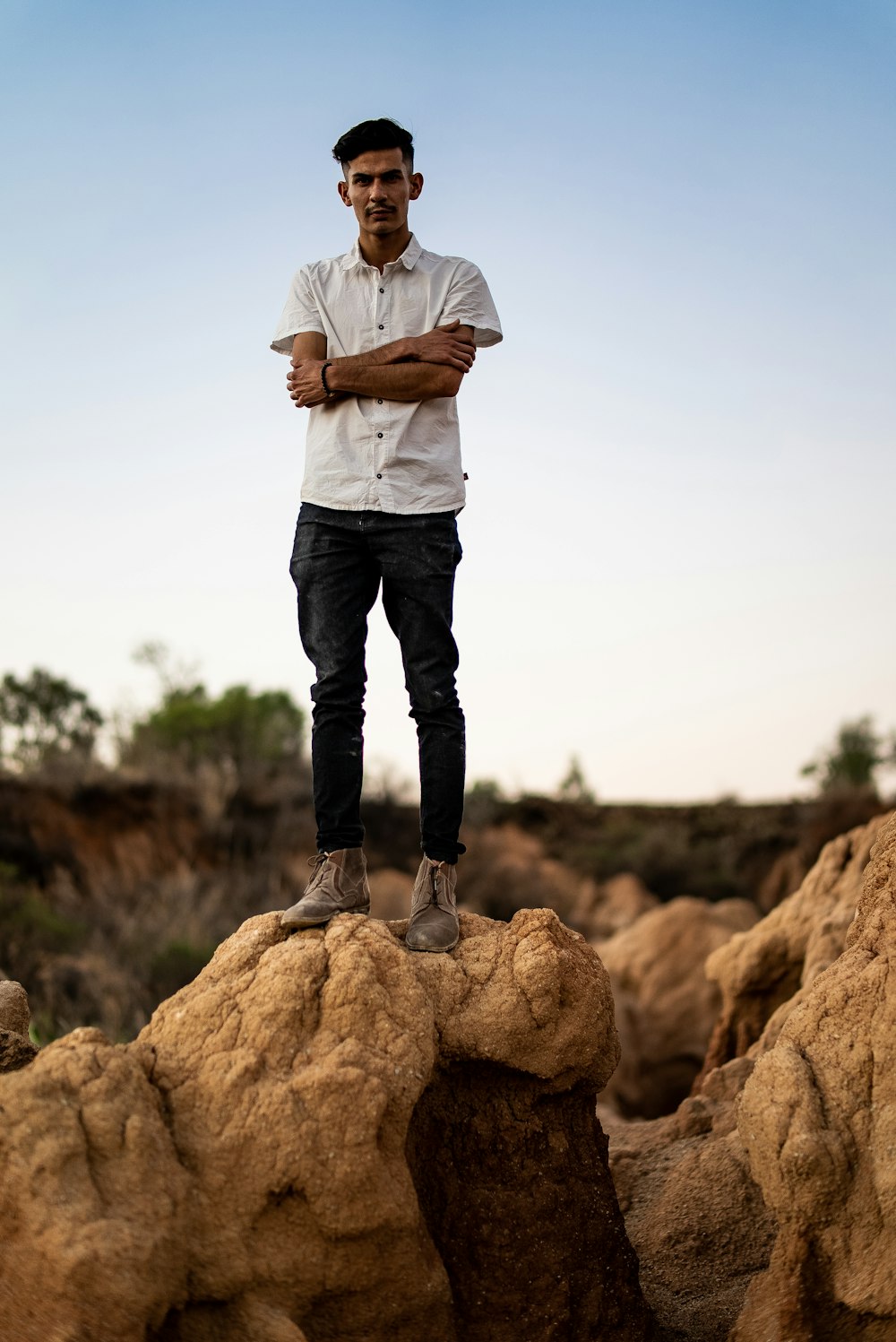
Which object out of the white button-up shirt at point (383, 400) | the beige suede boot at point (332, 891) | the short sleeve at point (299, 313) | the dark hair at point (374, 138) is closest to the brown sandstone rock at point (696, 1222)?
the beige suede boot at point (332, 891)

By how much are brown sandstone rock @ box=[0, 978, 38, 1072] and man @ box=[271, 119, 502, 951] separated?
0.87 metres

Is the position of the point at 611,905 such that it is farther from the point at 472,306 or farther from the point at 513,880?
the point at 472,306

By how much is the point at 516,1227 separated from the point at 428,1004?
680mm

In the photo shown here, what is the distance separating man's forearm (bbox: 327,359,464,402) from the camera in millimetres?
3863

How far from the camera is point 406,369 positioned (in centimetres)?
386

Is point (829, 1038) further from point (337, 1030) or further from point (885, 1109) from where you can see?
point (337, 1030)

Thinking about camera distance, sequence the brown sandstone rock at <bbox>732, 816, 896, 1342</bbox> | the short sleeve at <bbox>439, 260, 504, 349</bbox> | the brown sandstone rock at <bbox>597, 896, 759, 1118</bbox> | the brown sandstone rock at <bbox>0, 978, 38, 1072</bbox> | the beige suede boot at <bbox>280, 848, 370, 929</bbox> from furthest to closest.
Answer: the brown sandstone rock at <bbox>597, 896, 759, 1118</bbox>
the short sleeve at <bbox>439, 260, 504, 349</bbox>
the beige suede boot at <bbox>280, 848, 370, 929</bbox>
the brown sandstone rock at <bbox>0, 978, 38, 1072</bbox>
the brown sandstone rock at <bbox>732, 816, 896, 1342</bbox>

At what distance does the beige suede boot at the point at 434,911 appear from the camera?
3750 millimetres

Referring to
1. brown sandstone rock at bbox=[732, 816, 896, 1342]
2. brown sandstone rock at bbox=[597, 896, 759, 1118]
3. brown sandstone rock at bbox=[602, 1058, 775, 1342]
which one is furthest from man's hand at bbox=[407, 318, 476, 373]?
brown sandstone rock at bbox=[597, 896, 759, 1118]

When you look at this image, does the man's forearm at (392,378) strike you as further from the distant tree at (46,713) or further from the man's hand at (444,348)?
the distant tree at (46,713)

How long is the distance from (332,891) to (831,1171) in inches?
59.5

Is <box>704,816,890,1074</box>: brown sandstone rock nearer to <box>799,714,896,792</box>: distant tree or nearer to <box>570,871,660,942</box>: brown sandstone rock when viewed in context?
<box>570,871,660,942</box>: brown sandstone rock

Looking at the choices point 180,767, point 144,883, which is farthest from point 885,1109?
point 180,767

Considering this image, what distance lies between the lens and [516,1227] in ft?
11.7
